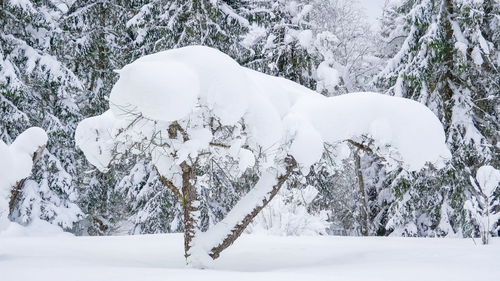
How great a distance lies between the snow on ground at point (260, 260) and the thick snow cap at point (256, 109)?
1.21 metres

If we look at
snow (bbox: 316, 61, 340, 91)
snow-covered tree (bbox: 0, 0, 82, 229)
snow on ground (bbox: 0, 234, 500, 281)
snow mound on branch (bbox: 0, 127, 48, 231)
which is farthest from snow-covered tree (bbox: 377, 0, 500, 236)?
snow-covered tree (bbox: 0, 0, 82, 229)

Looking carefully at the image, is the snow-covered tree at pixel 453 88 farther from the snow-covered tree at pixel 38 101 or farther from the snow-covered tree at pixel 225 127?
the snow-covered tree at pixel 38 101

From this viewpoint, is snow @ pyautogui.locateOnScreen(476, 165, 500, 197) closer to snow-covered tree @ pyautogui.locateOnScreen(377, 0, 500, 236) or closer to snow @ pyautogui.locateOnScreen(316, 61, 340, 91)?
snow-covered tree @ pyautogui.locateOnScreen(377, 0, 500, 236)

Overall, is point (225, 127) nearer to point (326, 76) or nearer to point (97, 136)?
point (97, 136)

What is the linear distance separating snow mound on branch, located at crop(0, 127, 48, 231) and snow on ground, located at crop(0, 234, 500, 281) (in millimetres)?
656

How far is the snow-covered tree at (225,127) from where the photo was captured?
16.2 ft

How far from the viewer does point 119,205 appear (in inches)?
829

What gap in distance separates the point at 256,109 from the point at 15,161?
3.41 metres

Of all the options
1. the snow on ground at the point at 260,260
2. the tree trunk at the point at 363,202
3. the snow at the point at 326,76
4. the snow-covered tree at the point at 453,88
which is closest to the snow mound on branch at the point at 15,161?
the snow on ground at the point at 260,260

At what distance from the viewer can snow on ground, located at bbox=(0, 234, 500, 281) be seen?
14.2ft

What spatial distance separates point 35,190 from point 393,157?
1072 cm

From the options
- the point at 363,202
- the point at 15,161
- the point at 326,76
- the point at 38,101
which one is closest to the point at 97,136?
A: the point at 15,161

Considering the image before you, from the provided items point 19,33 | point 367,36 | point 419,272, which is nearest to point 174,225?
point 19,33

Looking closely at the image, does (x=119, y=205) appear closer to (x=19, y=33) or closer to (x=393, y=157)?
(x=19, y=33)
